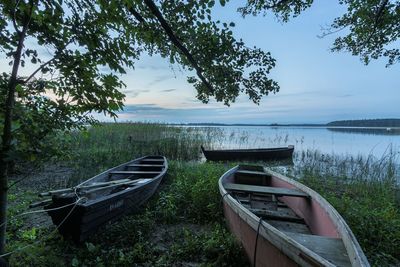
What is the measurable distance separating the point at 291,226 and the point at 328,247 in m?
1.46

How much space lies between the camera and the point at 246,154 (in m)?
12.4

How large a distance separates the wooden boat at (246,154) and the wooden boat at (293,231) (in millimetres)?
6430

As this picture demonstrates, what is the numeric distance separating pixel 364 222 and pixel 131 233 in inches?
141

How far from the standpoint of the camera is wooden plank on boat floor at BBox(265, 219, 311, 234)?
364 centimetres

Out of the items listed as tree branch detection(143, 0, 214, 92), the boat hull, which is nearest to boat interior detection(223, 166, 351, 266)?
the boat hull

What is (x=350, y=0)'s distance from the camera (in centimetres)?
845

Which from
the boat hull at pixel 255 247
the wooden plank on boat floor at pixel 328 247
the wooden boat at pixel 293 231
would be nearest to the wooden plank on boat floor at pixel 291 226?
the wooden boat at pixel 293 231

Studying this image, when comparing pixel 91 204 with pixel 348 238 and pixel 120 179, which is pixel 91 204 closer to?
pixel 120 179

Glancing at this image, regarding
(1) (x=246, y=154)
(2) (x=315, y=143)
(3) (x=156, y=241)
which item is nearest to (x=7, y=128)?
(3) (x=156, y=241)

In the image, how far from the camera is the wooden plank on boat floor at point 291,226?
3.64 m

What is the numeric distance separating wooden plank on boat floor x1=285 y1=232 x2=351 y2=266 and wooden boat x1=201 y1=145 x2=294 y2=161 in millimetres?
9453

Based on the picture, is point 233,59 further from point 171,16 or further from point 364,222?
point 364,222

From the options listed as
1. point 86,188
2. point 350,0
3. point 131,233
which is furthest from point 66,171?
point 350,0

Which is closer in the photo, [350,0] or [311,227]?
[311,227]
